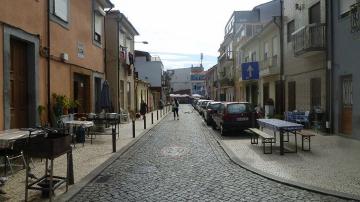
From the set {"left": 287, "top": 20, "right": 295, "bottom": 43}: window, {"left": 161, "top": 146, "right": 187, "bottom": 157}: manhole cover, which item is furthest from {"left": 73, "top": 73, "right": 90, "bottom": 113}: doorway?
{"left": 287, "top": 20, "right": 295, "bottom": 43}: window

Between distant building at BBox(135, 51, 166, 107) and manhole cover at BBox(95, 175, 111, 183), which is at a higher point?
distant building at BBox(135, 51, 166, 107)

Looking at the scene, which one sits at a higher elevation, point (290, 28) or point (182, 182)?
point (290, 28)

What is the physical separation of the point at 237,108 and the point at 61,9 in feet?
26.9

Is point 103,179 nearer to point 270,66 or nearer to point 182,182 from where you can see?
point 182,182

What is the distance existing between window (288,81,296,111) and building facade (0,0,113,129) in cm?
1031

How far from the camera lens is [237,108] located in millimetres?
18531

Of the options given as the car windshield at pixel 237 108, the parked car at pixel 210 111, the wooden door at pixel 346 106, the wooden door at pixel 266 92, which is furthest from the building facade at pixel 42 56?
the wooden door at pixel 266 92

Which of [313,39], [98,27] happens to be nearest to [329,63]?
[313,39]

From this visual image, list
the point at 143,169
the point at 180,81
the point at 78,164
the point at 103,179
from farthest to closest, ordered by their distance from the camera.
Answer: the point at 180,81 < the point at 78,164 < the point at 143,169 < the point at 103,179

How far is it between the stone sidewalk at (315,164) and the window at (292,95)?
8.00m

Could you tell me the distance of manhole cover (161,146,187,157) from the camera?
40.2 ft

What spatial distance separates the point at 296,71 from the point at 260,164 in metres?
12.6

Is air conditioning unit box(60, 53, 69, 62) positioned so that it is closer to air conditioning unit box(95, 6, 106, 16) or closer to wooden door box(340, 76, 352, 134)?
air conditioning unit box(95, 6, 106, 16)

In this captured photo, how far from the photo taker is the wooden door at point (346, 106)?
1529 centimetres
